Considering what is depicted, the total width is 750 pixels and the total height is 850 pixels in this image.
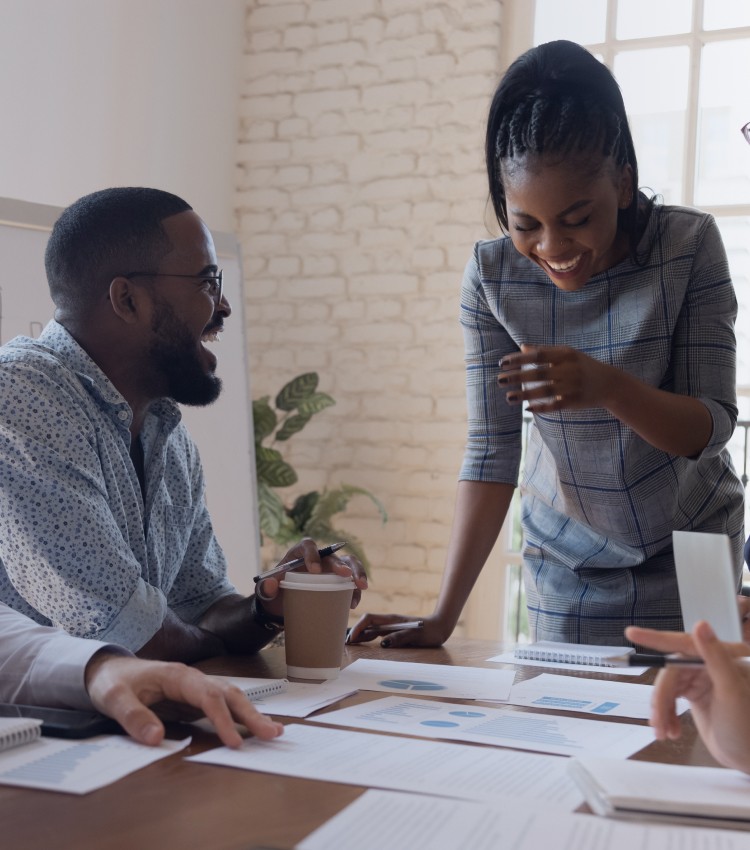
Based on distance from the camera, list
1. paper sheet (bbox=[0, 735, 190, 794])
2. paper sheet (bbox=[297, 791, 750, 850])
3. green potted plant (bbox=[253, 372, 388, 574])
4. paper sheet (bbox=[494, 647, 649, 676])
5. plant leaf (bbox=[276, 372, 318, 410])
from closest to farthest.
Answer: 1. paper sheet (bbox=[297, 791, 750, 850])
2. paper sheet (bbox=[0, 735, 190, 794])
3. paper sheet (bbox=[494, 647, 649, 676])
4. green potted plant (bbox=[253, 372, 388, 574])
5. plant leaf (bbox=[276, 372, 318, 410])

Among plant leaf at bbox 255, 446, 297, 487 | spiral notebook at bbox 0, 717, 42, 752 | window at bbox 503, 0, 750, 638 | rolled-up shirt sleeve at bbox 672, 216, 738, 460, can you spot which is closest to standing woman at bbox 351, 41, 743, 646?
rolled-up shirt sleeve at bbox 672, 216, 738, 460

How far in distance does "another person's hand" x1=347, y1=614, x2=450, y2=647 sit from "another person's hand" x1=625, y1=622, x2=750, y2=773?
30.1 inches

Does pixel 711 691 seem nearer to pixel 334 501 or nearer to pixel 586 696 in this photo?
pixel 586 696

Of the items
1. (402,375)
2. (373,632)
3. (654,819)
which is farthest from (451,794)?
(402,375)

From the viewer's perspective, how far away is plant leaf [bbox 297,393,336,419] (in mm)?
4016

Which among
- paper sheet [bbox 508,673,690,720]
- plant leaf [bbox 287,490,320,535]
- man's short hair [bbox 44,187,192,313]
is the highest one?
man's short hair [bbox 44,187,192,313]

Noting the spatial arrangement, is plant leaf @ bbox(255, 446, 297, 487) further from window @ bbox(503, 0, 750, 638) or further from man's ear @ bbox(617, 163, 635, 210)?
man's ear @ bbox(617, 163, 635, 210)

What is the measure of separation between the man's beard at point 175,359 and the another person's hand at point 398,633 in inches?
19.0

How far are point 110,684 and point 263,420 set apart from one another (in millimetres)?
3031

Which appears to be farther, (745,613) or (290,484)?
(290,484)

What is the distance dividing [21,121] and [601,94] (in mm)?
2557

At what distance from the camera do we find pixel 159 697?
958 millimetres

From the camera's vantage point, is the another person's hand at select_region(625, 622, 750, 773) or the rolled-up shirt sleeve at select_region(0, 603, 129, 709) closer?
the another person's hand at select_region(625, 622, 750, 773)

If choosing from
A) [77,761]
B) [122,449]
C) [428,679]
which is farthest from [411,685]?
[122,449]
